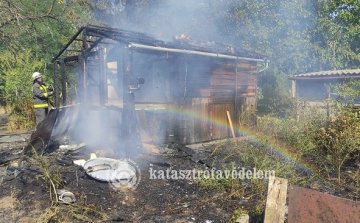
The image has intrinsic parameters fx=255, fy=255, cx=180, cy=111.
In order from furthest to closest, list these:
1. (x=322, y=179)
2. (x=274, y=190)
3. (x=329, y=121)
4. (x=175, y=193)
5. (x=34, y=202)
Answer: (x=329, y=121) → (x=322, y=179) → (x=175, y=193) → (x=34, y=202) → (x=274, y=190)

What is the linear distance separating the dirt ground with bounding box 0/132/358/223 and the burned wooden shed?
1.94 m

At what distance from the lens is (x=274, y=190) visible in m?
2.85

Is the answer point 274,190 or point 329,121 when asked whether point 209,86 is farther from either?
point 274,190

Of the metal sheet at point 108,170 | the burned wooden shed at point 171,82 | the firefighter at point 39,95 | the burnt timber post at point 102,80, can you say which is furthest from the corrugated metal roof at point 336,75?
the firefighter at point 39,95

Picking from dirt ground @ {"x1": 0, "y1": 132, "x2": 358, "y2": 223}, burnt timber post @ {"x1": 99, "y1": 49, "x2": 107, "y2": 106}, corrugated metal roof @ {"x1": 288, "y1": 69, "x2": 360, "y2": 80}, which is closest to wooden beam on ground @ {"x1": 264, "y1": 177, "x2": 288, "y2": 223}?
dirt ground @ {"x1": 0, "y1": 132, "x2": 358, "y2": 223}

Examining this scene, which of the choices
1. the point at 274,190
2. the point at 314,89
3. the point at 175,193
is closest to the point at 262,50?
the point at 314,89

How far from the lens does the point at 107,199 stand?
4.31 meters

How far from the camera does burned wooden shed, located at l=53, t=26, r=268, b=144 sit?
6.94 m

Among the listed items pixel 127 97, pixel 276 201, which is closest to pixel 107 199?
pixel 276 201

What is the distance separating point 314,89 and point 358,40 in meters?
7.12

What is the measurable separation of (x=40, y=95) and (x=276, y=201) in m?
7.91

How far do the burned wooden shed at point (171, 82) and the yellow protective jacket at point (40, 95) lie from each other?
1.52 feet

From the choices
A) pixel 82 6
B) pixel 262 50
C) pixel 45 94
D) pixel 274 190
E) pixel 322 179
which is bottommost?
pixel 322 179

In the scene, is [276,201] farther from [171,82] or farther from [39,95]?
[39,95]
